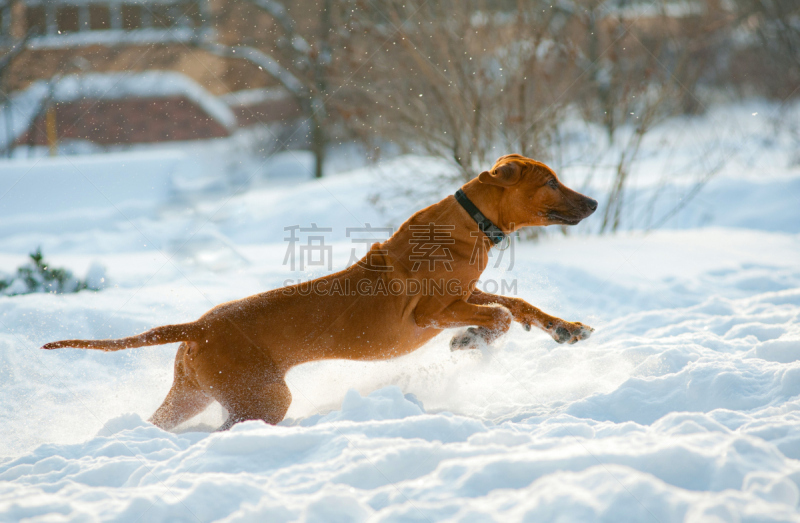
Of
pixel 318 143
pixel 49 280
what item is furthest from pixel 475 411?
pixel 318 143

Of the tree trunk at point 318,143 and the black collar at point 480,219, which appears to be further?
the tree trunk at point 318,143

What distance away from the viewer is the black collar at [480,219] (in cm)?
340

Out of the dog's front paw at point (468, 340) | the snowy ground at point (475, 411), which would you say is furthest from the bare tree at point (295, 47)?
the dog's front paw at point (468, 340)

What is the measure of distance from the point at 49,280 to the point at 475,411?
16.2 ft

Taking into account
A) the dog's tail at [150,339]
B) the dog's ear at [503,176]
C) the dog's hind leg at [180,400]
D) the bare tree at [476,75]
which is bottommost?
the dog's hind leg at [180,400]

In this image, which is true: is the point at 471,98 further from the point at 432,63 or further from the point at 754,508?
the point at 754,508

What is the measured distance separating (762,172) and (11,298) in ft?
40.4

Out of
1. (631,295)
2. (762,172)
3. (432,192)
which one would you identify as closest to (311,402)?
(631,295)

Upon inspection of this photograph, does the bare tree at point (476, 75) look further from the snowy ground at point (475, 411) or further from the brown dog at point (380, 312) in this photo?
the brown dog at point (380, 312)

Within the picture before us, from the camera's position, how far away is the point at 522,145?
728 cm

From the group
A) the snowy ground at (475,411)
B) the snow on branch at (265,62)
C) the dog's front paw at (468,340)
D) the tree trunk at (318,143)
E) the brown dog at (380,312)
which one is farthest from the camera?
the snow on branch at (265,62)

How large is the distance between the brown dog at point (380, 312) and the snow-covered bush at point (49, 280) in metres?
3.41

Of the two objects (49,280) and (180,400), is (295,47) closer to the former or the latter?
(49,280)

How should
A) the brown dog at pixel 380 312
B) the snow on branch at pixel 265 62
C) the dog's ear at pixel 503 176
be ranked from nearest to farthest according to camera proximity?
the brown dog at pixel 380 312 < the dog's ear at pixel 503 176 < the snow on branch at pixel 265 62
